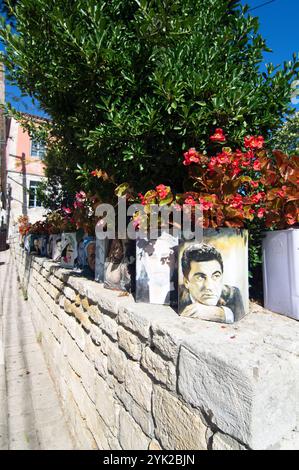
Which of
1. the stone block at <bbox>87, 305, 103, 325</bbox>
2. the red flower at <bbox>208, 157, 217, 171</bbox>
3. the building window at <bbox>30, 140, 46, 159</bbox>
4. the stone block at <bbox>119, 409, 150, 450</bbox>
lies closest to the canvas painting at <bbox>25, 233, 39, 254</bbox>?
the building window at <bbox>30, 140, 46, 159</bbox>

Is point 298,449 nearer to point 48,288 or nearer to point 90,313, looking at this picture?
point 90,313

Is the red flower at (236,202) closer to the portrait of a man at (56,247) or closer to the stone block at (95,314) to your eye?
the stone block at (95,314)

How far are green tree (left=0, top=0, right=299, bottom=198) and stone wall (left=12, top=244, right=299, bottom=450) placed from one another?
3.03ft

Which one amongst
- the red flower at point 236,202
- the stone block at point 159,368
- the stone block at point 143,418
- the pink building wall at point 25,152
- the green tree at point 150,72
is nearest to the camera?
the stone block at point 159,368

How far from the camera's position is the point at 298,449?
2.62 feet

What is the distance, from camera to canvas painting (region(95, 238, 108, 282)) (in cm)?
198

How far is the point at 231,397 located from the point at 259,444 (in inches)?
4.7

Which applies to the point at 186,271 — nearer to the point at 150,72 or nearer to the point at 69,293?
the point at 150,72

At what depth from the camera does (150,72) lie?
66.4 inches

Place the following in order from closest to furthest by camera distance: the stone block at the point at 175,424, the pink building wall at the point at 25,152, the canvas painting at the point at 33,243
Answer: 1. the stone block at the point at 175,424
2. the canvas painting at the point at 33,243
3. the pink building wall at the point at 25,152

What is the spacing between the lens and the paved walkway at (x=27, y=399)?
2.17 metres

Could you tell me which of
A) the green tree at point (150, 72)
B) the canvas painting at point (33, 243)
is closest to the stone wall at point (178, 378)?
the green tree at point (150, 72)

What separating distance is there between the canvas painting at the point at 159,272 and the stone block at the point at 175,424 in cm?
48

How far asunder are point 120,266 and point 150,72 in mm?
1182
